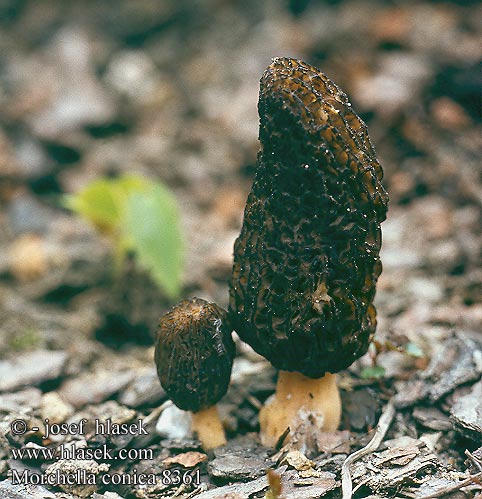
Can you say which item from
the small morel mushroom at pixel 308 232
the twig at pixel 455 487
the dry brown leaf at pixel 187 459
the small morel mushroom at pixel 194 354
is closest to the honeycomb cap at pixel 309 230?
the small morel mushroom at pixel 308 232

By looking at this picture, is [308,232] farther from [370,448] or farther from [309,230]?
[370,448]

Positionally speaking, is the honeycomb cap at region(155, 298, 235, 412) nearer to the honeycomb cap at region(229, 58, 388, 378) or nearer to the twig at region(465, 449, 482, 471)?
the honeycomb cap at region(229, 58, 388, 378)

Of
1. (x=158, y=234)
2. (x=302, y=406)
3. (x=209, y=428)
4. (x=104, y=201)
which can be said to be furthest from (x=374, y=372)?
(x=104, y=201)

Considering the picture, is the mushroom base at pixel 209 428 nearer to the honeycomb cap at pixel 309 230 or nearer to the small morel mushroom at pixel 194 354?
the small morel mushroom at pixel 194 354

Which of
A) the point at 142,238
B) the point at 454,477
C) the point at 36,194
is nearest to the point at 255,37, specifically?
the point at 36,194

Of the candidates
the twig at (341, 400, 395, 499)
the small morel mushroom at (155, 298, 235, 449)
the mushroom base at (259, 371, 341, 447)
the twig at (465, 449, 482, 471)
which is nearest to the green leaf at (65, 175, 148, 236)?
the small morel mushroom at (155, 298, 235, 449)
